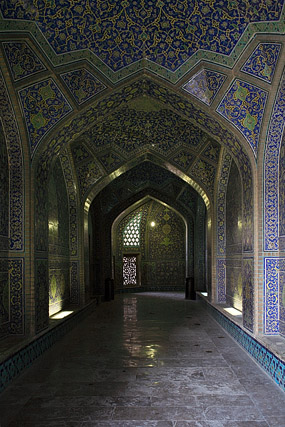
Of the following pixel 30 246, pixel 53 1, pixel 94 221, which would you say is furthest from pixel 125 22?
pixel 94 221

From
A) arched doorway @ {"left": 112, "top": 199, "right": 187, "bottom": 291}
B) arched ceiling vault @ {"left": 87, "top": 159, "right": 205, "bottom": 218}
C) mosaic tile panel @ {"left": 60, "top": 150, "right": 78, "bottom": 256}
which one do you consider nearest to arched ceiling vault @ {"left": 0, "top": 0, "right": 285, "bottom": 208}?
mosaic tile panel @ {"left": 60, "top": 150, "right": 78, "bottom": 256}

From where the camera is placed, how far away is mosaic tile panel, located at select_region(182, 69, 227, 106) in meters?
5.32

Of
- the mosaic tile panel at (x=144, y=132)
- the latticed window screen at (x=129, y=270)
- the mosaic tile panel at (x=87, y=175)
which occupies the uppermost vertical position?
the mosaic tile panel at (x=144, y=132)

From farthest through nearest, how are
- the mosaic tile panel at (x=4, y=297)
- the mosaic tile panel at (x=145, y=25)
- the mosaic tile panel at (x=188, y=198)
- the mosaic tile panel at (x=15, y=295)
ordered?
1. the mosaic tile panel at (x=188, y=198)
2. the mosaic tile panel at (x=15, y=295)
3. the mosaic tile panel at (x=4, y=297)
4. the mosaic tile panel at (x=145, y=25)

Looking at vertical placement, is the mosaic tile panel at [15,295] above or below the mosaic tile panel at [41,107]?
below

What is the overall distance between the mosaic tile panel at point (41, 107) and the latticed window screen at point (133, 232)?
9.65 m

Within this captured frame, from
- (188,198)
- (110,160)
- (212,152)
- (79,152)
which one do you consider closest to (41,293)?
(79,152)

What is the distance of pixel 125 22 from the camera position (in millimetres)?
4762

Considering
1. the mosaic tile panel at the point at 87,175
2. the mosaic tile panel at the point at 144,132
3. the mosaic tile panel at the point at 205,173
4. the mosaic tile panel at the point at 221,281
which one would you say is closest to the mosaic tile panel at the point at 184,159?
the mosaic tile panel at the point at 205,173

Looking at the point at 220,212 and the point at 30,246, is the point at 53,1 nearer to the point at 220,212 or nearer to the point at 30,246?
the point at 30,246

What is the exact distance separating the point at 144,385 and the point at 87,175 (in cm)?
548

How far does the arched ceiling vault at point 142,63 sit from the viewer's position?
4.45m

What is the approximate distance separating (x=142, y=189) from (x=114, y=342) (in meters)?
6.77

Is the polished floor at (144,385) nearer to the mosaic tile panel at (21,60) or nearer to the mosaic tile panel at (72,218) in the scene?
the mosaic tile panel at (72,218)
